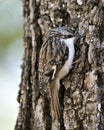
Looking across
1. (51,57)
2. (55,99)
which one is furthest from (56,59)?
(55,99)

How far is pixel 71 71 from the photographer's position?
7.77 ft

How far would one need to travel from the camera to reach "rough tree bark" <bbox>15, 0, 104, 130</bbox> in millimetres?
2230

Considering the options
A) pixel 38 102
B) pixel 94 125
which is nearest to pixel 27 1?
pixel 38 102

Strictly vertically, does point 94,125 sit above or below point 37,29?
below

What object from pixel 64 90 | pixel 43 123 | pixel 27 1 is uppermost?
pixel 27 1

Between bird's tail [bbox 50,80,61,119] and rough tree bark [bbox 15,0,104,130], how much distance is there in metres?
0.02

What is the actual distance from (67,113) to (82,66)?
0.71 ft

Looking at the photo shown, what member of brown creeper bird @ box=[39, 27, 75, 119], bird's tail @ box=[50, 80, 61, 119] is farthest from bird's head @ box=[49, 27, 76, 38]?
bird's tail @ box=[50, 80, 61, 119]

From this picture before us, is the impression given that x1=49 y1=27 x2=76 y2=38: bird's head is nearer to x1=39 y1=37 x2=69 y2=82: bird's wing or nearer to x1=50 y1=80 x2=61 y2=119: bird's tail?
x1=39 y1=37 x2=69 y2=82: bird's wing

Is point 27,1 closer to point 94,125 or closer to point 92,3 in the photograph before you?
point 92,3

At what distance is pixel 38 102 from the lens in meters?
2.47

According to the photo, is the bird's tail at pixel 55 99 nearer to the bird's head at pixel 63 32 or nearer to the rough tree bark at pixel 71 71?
the rough tree bark at pixel 71 71

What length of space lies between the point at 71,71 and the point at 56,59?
9 centimetres

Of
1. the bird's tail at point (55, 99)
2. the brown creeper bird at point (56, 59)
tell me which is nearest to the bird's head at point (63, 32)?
the brown creeper bird at point (56, 59)
